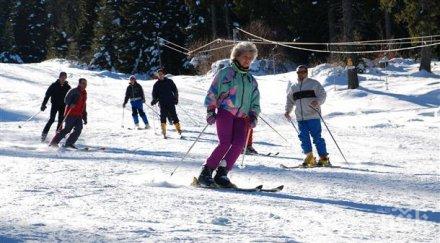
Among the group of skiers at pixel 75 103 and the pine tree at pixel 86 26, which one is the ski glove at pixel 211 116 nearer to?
the group of skiers at pixel 75 103

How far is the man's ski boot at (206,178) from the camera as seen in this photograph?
6965mm

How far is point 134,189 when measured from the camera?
6.39m

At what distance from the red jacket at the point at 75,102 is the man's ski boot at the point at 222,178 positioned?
252 inches

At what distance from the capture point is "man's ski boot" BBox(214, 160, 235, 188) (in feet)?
22.7

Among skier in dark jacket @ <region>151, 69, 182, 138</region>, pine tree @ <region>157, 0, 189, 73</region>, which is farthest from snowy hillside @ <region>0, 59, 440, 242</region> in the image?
pine tree @ <region>157, 0, 189, 73</region>

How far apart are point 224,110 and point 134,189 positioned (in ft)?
4.33

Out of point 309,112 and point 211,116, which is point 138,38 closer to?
point 309,112

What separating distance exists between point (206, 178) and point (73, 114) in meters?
6.47

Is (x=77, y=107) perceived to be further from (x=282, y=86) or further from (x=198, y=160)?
(x=282, y=86)

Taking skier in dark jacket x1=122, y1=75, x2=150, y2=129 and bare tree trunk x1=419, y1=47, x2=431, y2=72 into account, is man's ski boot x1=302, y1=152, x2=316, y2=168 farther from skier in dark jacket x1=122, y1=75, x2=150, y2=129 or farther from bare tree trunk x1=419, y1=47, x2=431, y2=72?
bare tree trunk x1=419, y1=47, x2=431, y2=72

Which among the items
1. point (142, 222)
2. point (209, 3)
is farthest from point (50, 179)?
point (209, 3)

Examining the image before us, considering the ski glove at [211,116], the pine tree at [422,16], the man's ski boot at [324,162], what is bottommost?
the man's ski boot at [324,162]

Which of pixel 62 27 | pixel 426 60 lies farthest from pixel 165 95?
pixel 62 27

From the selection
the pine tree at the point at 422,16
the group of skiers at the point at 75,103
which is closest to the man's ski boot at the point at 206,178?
the group of skiers at the point at 75,103
